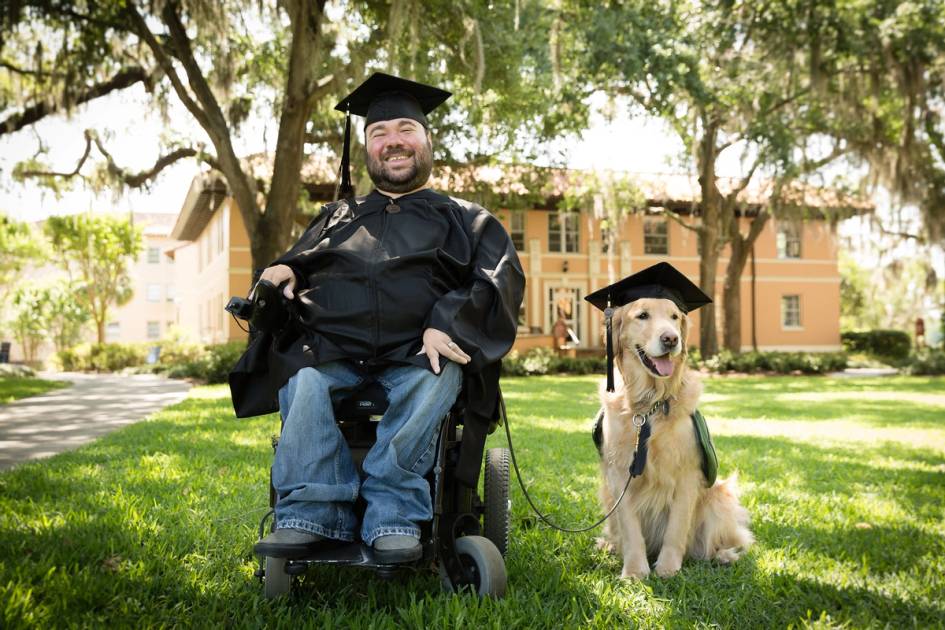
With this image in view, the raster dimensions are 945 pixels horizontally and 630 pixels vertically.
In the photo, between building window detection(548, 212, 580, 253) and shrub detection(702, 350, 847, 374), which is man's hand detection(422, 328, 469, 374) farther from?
building window detection(548, 212, 580, 253)

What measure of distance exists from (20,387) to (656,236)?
20306 mm

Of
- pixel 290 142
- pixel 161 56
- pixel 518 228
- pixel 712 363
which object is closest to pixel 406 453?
pixel 290 142

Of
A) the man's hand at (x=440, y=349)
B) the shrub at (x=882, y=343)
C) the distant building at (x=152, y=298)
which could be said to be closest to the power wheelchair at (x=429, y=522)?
the man's hand at (x=440, y=349)

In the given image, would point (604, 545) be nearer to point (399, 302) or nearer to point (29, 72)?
point (399, 302)

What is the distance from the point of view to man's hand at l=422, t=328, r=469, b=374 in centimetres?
263

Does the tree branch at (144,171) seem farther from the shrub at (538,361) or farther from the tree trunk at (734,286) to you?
the tree trunk at (734,286)

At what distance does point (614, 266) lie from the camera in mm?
26234

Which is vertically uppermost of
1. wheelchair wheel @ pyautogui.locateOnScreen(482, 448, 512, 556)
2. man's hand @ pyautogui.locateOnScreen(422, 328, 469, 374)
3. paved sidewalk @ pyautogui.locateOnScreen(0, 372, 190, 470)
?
man's hand @ pyautogui.locateOnScreen(422, 328, 469, 374)

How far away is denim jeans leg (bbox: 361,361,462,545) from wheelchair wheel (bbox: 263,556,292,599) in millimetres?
333

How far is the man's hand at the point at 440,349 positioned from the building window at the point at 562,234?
2373 cm

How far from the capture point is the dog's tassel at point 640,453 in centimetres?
313

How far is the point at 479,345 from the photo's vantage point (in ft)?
8.96

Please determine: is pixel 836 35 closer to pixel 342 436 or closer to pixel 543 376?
pixel 543 376

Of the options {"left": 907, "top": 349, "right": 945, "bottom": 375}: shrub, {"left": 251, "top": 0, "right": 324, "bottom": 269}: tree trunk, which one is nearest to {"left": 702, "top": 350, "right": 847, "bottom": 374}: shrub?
{"left": 907, "top": 349, "right": 945, "bottom": 375}: shrub
